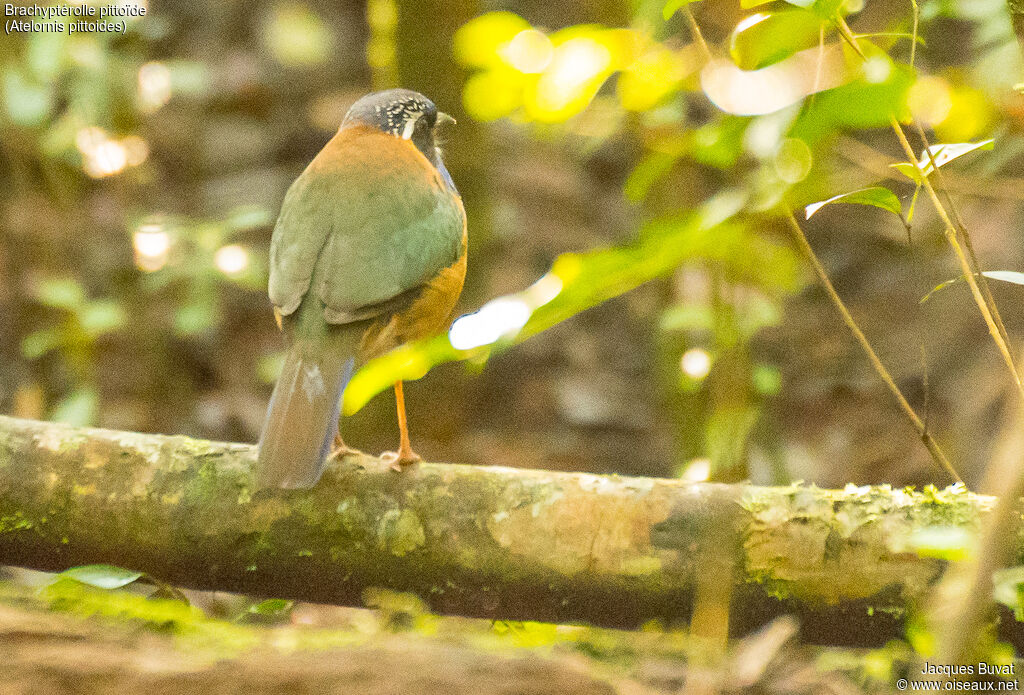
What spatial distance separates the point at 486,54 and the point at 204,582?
168cm

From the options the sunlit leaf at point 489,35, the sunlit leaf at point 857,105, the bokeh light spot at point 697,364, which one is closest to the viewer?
the sunlit leaf at point 857,105

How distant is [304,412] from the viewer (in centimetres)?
231

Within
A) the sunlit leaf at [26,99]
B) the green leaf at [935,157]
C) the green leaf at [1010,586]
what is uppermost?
the sunlit leaf at [26,99]

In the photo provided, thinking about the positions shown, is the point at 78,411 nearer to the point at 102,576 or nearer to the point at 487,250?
the point at 487,250

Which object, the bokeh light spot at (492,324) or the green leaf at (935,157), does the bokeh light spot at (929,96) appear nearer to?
the bokeh light spot at (492,324)

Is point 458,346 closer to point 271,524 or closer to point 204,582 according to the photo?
point 271,524

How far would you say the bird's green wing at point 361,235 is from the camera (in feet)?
8.21

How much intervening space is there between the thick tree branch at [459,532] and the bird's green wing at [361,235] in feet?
1.57

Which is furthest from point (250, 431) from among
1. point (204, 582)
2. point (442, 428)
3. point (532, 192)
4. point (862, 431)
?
point (862, 431)

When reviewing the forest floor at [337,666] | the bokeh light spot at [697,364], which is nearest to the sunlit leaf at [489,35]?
the forest floor at [337,666]

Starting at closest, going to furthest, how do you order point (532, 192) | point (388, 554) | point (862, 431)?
point (388, 554) < point (862, 431) < point (532, 192)

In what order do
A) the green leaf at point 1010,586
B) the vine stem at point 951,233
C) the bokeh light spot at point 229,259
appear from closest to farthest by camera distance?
the green leaf at point 1010,586 → the vine stem at point 951,233 → the bokeh light spot at point 229,259

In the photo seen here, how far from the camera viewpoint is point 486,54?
1.17 metres

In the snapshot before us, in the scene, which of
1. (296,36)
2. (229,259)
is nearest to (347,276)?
(229,259)
